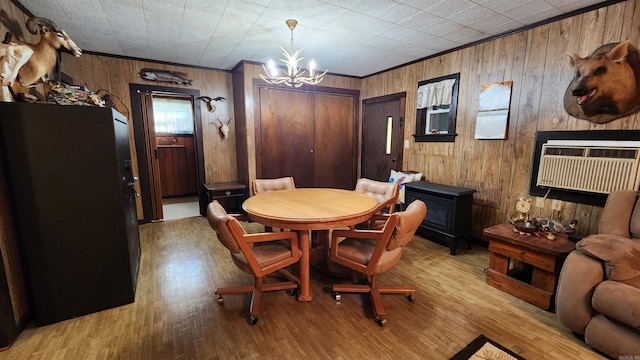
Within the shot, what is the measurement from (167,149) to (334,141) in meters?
3.85

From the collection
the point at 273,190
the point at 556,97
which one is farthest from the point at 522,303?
the point at 273,190

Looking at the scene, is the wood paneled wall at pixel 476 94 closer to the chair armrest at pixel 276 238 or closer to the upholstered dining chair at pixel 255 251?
the upholstered dining chair at pixel 255 251

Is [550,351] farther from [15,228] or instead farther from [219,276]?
[15,228]

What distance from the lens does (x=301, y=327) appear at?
1868mm

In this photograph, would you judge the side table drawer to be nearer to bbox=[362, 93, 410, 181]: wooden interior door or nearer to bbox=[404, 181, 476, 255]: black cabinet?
bbox=[404, 181, 476, 255]: black cabinet

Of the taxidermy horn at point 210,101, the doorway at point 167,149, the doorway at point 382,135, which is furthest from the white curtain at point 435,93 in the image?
the doorway at point 167,149

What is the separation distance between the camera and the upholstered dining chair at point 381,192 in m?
2.68

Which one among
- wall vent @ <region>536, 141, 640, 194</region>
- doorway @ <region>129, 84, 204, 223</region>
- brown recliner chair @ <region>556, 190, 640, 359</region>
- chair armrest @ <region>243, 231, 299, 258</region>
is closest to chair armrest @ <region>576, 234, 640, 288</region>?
brown recliner chair @ <region>556, 190, 640, 359</region>

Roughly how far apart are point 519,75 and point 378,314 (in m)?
2.84

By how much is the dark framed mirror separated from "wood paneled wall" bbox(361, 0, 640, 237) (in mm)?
82

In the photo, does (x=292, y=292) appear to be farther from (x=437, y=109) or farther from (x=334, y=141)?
(x=334, y=141)

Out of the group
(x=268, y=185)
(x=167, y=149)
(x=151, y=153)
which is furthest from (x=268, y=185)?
(x=167, y=149)

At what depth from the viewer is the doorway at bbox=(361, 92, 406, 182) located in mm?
4332

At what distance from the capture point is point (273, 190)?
10.0ft
